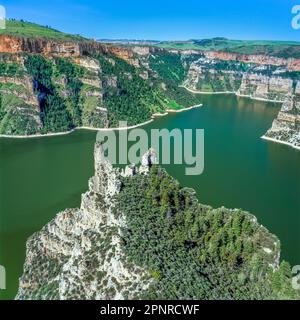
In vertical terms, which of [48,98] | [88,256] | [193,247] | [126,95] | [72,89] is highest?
[72,89]

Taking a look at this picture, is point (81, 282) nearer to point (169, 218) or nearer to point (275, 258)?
point (169, 218)

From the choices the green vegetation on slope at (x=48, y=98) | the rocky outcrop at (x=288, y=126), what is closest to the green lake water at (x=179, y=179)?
the rocky outcrop at (x=288, y=126)

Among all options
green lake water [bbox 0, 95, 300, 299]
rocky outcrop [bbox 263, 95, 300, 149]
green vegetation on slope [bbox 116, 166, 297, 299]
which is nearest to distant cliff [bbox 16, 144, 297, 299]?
green vegetation on slope [bbox 116, 166, 297, 299]

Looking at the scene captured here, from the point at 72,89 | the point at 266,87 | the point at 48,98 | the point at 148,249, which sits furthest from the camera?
the point at 266,87

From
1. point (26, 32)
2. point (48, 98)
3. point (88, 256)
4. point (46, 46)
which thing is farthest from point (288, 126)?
point (26, 32)

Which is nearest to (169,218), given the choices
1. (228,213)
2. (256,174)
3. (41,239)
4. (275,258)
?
(228,213)

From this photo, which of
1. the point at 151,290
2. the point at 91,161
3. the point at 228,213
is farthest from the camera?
the point at 91,161

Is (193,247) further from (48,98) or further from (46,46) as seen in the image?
(46,46)
